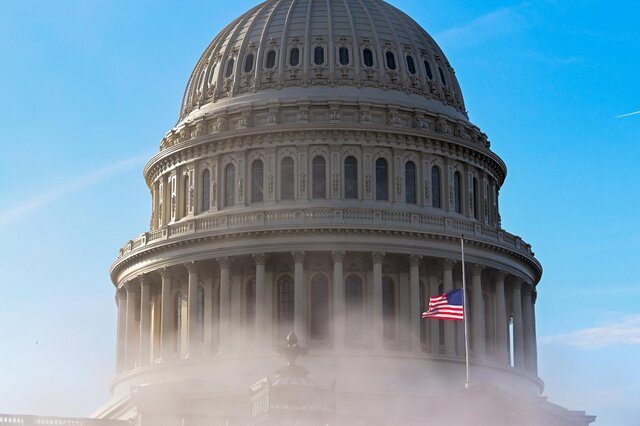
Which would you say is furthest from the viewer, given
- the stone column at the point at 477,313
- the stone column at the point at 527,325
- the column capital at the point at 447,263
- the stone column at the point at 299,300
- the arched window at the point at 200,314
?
the stone column at the point at 527,325

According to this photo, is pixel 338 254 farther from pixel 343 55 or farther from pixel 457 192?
pixel 343 55

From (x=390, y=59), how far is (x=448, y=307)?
23.9m

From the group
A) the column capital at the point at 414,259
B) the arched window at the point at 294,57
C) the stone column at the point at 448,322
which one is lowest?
the stone column at the point at 448,322

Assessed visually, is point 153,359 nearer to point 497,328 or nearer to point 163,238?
point 163,238

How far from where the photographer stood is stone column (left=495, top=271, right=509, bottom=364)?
8519cm

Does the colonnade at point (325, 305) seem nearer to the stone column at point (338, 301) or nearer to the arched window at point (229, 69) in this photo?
the stone column at point (338, 301)

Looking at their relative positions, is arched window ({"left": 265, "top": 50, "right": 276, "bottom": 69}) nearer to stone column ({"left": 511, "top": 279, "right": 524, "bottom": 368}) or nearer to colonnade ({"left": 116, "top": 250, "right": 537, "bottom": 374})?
colonnade ({"left": 116, "top": 250, "right": 537, "bottom": 374})

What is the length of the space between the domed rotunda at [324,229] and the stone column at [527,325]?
131 millimetres

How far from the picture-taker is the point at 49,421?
6053cm

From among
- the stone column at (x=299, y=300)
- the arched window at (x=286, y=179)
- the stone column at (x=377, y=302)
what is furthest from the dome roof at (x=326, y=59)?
the stone column at (x=299, y=300)

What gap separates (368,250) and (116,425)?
22.4 metres

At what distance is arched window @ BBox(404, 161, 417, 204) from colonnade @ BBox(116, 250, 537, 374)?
14.8ft

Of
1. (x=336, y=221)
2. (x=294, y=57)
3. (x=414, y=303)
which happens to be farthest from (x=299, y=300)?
(x=294, y=57)

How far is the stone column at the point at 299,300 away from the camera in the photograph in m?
79.9
